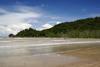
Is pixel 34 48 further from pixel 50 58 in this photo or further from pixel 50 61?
pixel 50 61

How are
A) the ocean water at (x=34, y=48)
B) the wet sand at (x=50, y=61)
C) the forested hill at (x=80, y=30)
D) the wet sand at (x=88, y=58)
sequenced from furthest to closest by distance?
the forested hill at (x=80, y=30)
the ocean water at (x=34, y=48)
the wet sand at (x=50, y=61)
the wet sand at (x=88, y=58)

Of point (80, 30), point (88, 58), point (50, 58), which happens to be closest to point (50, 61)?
point (50, 58)

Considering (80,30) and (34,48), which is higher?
(80,30)

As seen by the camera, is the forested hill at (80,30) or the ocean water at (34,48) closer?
the ocean water at (34,48)

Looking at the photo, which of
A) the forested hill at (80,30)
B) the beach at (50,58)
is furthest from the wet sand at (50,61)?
the forested hill at (80,30)

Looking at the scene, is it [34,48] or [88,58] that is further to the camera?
[34,48]

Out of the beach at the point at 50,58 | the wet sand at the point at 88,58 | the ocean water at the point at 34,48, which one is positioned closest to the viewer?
the wet sand at the point at 88,58

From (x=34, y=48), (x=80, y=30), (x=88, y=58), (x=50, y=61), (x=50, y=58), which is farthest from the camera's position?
(x=80, y=30)

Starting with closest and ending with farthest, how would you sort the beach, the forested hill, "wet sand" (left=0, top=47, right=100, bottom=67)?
"wet sand" (left=0, top=47, right=100, bottom=67)
the beach
the forested hill

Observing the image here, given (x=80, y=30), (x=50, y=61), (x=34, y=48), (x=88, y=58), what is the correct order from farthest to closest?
(x=80, y=30), (x=34, y=48), (x=88, y=58), (x=50, y=61)

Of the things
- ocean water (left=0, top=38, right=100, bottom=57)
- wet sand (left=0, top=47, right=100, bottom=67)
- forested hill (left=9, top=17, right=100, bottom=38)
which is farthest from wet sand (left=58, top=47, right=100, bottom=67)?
forested hill (left=9, top=17, right=100, bottom=38)

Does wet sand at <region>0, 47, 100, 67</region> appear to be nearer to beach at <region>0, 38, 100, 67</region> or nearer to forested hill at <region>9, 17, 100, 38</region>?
beach at <region>0, 38, 100, 67</region>

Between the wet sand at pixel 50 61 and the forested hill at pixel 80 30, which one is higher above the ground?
the forested hill at pixel 80 30

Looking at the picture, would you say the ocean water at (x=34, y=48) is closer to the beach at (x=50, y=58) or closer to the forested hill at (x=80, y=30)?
the beach at (x=50, y=58)
